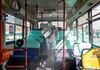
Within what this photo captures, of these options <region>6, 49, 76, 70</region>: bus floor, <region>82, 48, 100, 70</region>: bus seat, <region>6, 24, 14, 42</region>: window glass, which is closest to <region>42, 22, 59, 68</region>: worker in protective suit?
<region>6, 49, 76, 70</region>: bus floor

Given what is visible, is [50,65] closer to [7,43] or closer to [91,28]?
[91,28]

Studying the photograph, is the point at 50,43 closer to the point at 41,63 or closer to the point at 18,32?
the point at 41,63

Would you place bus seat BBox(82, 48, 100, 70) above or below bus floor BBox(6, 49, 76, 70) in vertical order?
above

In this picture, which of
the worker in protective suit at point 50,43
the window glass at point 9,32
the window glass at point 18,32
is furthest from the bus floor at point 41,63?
the window glass at point 18,32

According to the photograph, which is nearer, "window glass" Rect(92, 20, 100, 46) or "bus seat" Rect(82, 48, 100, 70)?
"bus seat" Rect(82, 48, 100, 70)

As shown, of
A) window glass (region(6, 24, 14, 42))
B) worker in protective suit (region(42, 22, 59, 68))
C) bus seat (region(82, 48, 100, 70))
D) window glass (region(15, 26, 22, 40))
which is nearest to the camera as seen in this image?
bus seat (region(82, 48, 100, 70))

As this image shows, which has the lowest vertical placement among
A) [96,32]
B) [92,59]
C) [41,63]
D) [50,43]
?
[41,63]

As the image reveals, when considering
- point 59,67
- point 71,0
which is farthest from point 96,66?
point 71,0

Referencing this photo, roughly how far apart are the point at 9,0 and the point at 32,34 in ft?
6.28

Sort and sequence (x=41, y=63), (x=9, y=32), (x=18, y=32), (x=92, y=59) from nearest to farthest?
1. (x=92, y=59)
2. (x=41, y=63)
3. (x=9, y=32)
4. (x=18, y=32)

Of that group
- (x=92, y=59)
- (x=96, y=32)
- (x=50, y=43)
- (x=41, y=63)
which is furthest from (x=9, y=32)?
(x=92, y=59)

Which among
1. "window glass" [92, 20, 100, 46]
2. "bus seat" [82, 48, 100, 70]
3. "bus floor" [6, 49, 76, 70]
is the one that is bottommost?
"bus floor" [6, 49, 76, 70]

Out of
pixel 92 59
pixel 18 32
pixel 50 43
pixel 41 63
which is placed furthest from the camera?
pixel 18 32

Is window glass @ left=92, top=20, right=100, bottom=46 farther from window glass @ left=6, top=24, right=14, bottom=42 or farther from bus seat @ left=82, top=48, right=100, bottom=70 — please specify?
window glass @ left=6, top=24, right=14, bottom=42
